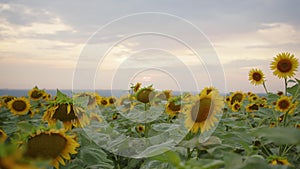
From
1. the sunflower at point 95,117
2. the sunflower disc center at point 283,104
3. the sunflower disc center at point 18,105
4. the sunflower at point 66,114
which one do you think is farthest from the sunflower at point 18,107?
the sunflower disc center at point 283,104

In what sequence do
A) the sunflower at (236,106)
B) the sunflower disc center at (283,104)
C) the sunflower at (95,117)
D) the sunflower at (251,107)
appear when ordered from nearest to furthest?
1. the sunflower at (95,117)
2. the sunflower disc center at (283,104)
3. the sunflower at (251,107)
4. the sunflower at (236,106)

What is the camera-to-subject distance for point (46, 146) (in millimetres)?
1604

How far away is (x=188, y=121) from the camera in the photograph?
2193 millimetres

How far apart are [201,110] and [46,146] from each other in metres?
1.05

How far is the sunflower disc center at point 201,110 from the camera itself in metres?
2.13

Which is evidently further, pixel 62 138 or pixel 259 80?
pixel 259 80

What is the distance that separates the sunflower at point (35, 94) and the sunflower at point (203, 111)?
449 cm

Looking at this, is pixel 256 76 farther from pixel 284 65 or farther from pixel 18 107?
pixel 18 107

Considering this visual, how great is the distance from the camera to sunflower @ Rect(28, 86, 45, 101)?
600 centimetres

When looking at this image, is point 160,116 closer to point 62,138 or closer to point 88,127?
point 88,127

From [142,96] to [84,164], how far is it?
6.15ft

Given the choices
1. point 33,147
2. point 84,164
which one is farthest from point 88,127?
point 33,147

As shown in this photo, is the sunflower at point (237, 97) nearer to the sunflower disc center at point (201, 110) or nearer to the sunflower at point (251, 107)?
the sunflower at point (251, 107)

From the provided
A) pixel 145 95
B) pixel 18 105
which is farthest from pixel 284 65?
pixel 18 105
